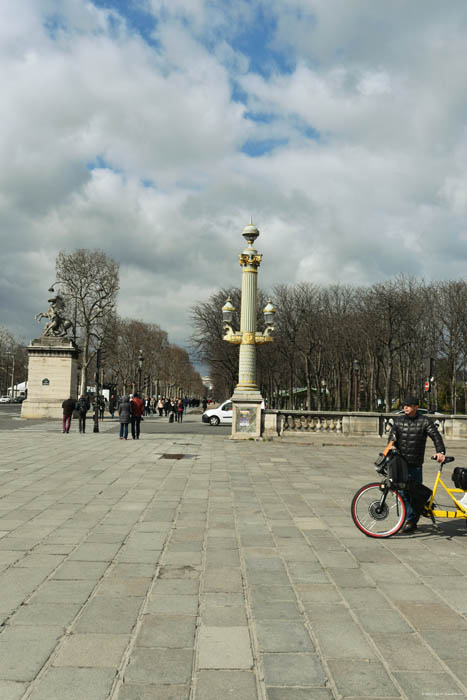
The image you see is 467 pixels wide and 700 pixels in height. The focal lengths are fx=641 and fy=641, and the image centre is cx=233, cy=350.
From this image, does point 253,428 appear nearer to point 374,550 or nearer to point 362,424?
point 362,424

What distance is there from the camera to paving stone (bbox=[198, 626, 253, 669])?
3684mm

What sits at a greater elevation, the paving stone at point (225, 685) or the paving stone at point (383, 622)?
the paving stone at point (383, 622)

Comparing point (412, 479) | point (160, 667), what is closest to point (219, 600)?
point (160, 667)

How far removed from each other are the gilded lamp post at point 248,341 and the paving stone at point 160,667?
19579mm

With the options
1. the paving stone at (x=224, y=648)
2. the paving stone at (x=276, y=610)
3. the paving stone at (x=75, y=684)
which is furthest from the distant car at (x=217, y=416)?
the paving stone at (x=75, y=684)

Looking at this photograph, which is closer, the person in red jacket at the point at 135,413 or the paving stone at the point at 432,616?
the paving stone at the point at 432,616

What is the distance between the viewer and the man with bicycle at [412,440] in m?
7.48

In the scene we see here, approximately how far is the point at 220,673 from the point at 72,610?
1481 mm

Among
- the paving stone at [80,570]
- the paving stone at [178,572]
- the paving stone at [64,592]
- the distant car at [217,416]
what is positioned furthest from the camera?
the distant car at [217,416]

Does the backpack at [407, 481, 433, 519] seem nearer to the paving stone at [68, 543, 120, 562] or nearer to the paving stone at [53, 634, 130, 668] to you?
the paving stone at [68, 543, 120, 562]

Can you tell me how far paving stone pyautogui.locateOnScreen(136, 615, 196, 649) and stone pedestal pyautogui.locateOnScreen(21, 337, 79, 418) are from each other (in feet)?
118

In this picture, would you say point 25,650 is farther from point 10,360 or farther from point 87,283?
point 10,360

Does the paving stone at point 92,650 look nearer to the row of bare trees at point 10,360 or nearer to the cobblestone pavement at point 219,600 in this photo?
the cobblestone pavement at point 219,600

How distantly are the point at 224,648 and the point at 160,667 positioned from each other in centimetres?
47
